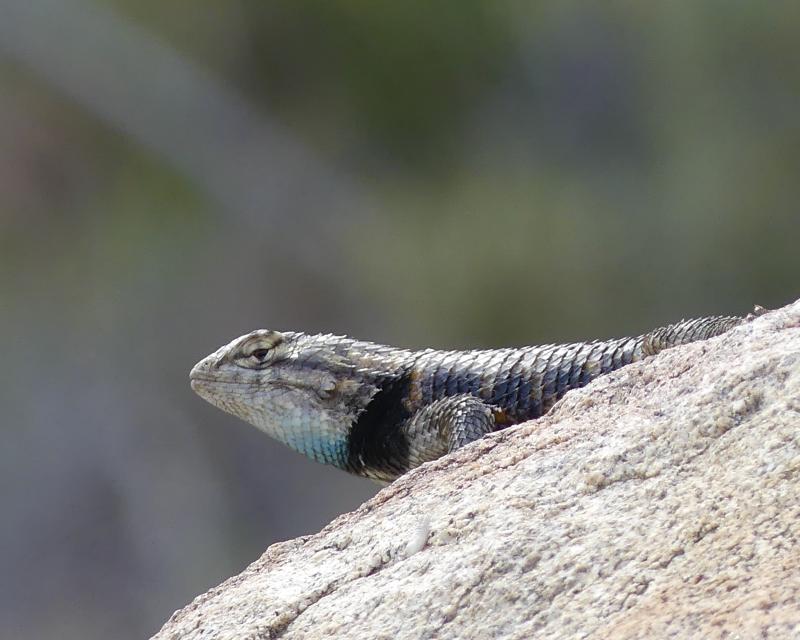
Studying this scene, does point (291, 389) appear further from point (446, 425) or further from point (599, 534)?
point (599, 534)

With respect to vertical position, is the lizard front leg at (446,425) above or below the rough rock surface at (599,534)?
above

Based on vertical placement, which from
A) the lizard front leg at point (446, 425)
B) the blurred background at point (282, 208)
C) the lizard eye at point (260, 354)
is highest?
the blurred background at point (282, 208)

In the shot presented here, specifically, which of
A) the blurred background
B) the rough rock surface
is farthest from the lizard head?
the blurred background

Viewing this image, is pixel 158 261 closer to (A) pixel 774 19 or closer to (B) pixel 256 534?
(B) pixel 256 534

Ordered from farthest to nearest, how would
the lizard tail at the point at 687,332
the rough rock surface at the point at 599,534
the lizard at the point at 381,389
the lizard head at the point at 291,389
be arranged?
the lizard head at the point at 291,389
the lizard at the point at 381,389
the lizard tail at the point at 687,332
the rough rock surface at the point at 599,534

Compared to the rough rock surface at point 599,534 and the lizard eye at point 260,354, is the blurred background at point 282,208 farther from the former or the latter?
the rough rock surface at point 599,534

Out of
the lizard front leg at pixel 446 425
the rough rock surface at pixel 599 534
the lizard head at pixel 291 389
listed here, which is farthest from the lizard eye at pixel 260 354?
the rough rock surface at pixel 599 534

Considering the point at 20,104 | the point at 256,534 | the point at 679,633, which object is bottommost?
the point at 679,633

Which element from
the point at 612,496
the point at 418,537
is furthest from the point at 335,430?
the point at 612,496
